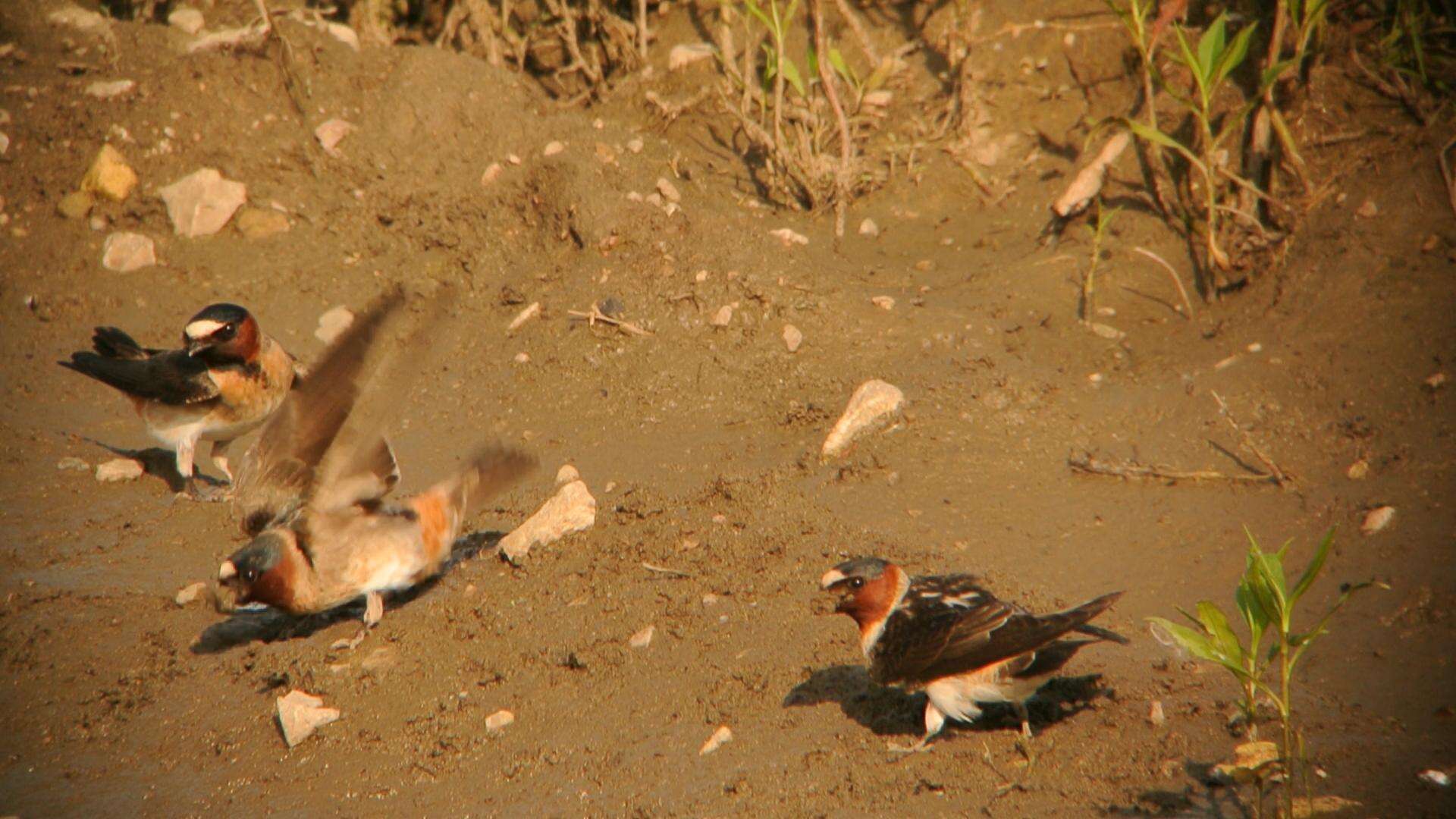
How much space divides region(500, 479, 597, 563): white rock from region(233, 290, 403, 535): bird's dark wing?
0.57m

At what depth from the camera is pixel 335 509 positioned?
470cm

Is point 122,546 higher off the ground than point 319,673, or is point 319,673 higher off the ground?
point 319,673

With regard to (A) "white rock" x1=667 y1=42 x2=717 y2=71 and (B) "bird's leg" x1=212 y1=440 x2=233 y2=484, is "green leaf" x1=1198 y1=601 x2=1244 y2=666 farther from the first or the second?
(A) "white rock" x1=667 y1=42 x2=717 y2=71

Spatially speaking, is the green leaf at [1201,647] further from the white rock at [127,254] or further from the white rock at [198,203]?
the white rock at [127,254]

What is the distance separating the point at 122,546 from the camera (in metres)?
5.43

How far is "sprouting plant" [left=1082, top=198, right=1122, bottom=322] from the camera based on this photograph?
5.77 m

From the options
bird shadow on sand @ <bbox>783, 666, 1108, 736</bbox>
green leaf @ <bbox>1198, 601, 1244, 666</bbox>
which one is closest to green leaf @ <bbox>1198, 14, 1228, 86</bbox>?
bird shadow on sand @ <bbox>783, 666, 1108, 736</bbox>

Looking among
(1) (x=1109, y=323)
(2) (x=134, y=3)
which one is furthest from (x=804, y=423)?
(2) (x=134, y=3)

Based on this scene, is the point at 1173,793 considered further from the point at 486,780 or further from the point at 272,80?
the point at 272,80

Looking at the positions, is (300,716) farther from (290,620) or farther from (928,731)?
(928,731)

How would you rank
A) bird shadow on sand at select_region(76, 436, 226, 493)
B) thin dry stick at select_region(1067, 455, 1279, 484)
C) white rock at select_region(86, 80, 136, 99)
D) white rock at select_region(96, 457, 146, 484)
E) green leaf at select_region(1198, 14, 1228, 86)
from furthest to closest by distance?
1. white rock at select_region(86, 80, 136, 99)
2. bird shadow on sand at select_region(76, 436, 226, 493)
3. white rock at select_region(96, 457, 146, 484)
4. green leaf at select_region(1198, 14, 1228, 86)
5. thin dry stick at select_region(1067, 455, 1279, 484)

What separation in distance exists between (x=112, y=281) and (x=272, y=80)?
1.64 meters

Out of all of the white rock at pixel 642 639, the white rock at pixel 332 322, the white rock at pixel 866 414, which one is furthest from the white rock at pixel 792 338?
the white rock at pixel 332 322

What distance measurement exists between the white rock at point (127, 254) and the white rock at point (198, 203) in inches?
8.7
